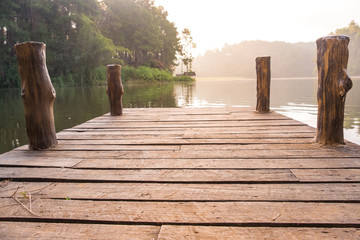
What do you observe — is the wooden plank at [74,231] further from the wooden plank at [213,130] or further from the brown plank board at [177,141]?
the wooden plank at [213,130]

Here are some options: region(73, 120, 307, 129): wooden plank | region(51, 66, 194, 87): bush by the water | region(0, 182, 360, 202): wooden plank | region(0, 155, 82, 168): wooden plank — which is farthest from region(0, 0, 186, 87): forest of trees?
region(0, 182, 360, 202): wooden plank

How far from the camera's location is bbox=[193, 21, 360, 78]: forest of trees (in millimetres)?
75500

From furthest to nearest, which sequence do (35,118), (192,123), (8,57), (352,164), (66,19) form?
(66,19), (8,57), (192,123), (35,118), (352,164)

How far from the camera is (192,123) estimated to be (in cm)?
346

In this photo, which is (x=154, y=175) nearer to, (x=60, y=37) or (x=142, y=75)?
(x=60, y=37)

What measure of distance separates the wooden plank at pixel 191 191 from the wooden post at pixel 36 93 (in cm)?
81

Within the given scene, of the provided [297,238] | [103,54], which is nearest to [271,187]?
[297,238]

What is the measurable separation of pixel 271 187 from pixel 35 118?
6.50 feet

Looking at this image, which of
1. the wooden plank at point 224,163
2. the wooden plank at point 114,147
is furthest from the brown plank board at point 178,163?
the wooden plank at point 114,147

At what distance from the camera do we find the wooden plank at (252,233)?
1001 millimetres

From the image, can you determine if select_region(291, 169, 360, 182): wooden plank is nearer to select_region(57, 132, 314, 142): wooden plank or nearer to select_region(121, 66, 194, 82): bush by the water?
select_region(57, 132, 314, 142): wooden plank

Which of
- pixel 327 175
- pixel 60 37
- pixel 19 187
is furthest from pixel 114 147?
pixel 60 37

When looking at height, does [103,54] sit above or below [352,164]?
above

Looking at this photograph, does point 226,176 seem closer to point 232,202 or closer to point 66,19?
point 232,202
